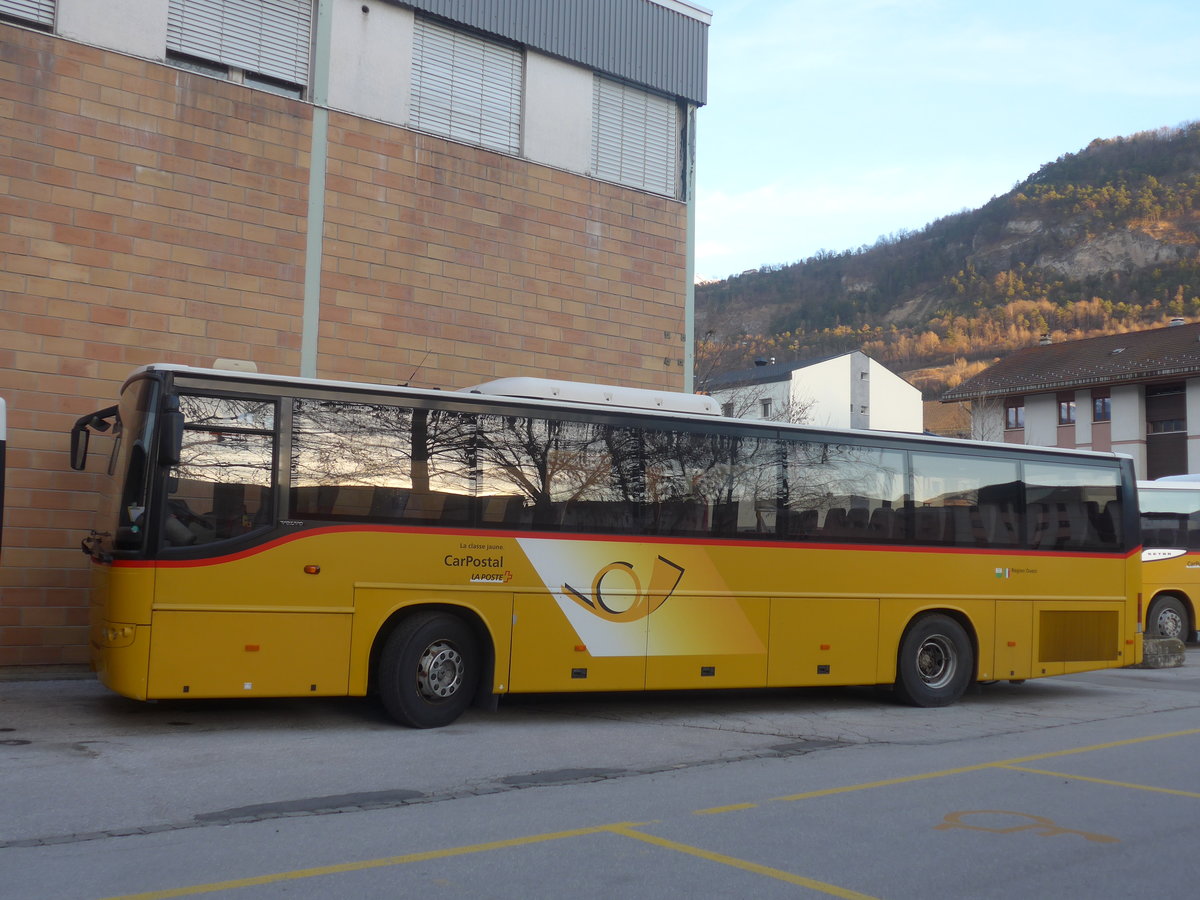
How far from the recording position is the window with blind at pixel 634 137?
1847cm

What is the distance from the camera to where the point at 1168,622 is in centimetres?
2106

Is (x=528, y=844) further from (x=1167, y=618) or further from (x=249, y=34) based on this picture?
(x=1167, y=618)

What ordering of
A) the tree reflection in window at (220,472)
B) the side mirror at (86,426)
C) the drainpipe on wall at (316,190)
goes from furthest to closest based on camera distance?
the drainpipe on wall at (316,190), the side mirror at (86,426), the tree reflection in window at (220,472)

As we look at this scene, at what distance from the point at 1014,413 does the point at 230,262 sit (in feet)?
Answer: 157

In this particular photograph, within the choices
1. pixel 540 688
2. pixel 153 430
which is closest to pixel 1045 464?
pixel 540 688

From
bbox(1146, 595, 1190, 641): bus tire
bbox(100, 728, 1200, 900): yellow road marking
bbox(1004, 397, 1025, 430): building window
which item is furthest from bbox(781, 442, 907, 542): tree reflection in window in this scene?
bbox(1004, 397, 1025, 430): building window

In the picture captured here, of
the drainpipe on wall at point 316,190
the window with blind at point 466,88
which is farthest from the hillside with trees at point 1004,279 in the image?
the drainpipe on wall at point 316,190

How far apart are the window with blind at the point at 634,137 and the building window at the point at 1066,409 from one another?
38316 millimetres

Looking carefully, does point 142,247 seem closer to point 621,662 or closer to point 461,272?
point 461,272

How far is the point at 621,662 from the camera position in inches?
435

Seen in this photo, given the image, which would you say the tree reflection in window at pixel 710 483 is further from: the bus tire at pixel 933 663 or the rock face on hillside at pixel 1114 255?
the rock face on hillside at pixel 1114 255

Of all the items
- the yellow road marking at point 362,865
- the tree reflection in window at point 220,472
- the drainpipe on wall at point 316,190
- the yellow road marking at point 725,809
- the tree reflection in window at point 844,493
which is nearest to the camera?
the yellow road marking at point 362,865

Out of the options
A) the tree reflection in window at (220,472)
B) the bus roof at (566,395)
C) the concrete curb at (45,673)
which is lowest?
the concrete curb at (45,673)

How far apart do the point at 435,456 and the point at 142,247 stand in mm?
5928
